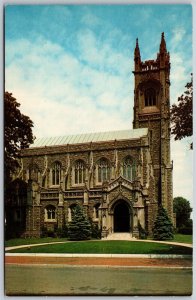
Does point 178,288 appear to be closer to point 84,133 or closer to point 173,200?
point 173,200

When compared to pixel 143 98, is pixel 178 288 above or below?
below

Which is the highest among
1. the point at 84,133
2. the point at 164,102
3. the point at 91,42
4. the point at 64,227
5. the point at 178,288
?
the point at 91,42

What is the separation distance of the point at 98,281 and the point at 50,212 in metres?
3.74

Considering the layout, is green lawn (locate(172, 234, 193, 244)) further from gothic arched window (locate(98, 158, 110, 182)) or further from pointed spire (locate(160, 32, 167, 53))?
pointed spire (locate(160, 32, 167, 53))

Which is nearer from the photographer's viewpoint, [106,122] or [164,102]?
[106,122]

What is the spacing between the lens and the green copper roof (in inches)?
585

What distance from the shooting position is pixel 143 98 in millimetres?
16484

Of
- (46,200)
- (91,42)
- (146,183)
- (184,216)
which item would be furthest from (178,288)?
(91,42)

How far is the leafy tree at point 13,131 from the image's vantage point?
44.7 ft

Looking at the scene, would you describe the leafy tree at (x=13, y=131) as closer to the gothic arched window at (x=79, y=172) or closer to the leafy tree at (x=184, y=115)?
the gothic arched window at (x=79, y=172)

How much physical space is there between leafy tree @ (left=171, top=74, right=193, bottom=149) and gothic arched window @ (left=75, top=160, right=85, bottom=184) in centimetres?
394

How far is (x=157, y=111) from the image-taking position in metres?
16.4

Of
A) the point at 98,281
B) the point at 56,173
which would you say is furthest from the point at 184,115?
the point at 56,173

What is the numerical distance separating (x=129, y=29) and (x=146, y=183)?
16.6 feet
